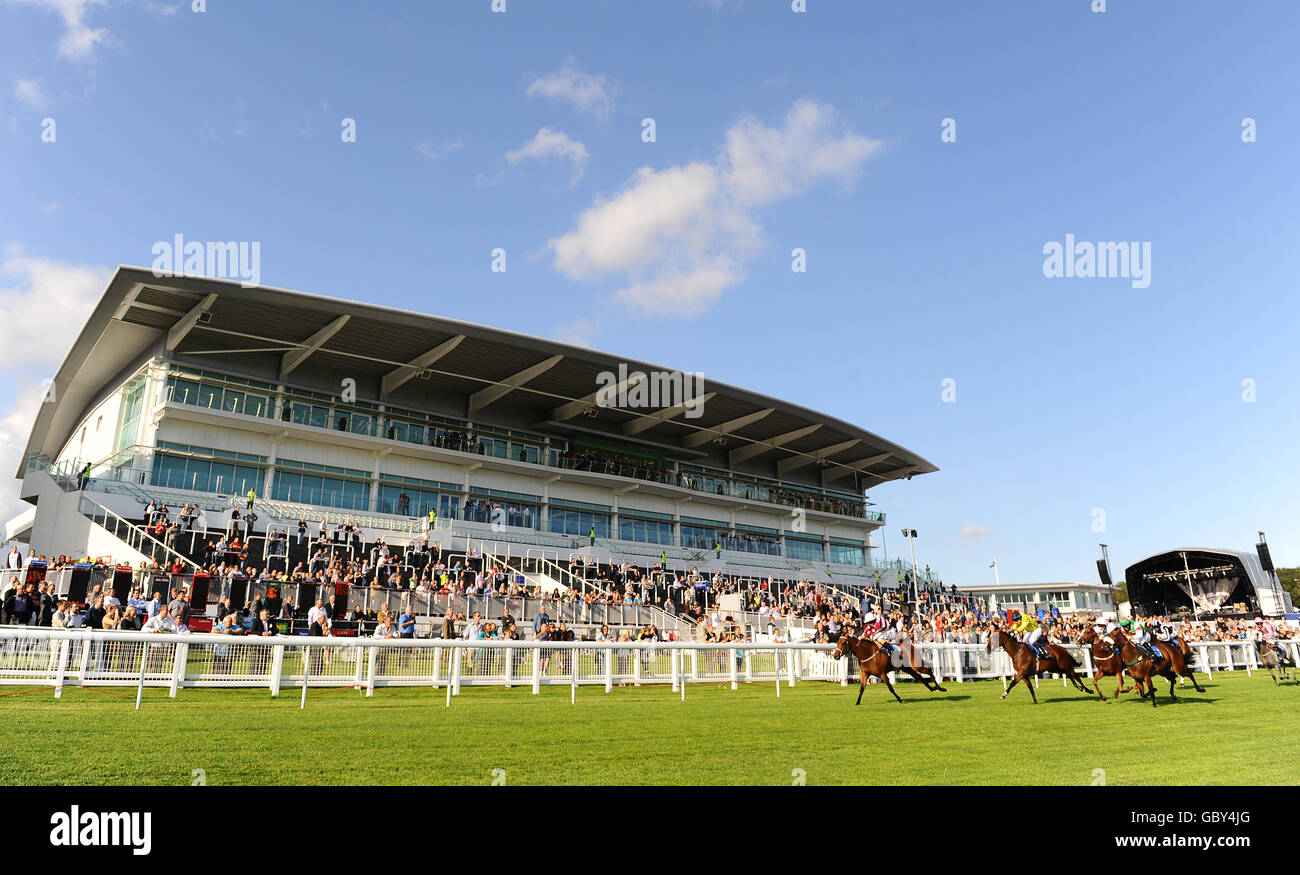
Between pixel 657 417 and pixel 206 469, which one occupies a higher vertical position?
pixel 657 417

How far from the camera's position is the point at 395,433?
32.7 meters

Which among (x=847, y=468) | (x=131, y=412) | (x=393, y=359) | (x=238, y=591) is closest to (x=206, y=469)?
(x=131, y=412)

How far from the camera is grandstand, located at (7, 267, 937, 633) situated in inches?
934

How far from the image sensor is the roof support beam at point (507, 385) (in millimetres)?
33500

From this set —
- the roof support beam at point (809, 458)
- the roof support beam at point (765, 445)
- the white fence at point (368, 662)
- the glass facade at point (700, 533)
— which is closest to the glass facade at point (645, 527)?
the glass facade at point (700, 533)

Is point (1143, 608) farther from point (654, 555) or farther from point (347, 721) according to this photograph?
point (347, 721)

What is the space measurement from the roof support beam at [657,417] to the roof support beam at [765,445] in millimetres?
6140

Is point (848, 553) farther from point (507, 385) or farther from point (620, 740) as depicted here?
point (620, 740)

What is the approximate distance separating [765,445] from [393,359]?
20.9 metres

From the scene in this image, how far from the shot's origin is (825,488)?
1983 inches

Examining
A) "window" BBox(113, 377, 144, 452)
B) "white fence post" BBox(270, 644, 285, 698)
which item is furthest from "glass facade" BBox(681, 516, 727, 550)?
"white fence post" BBox(270, 644, 285, 698)

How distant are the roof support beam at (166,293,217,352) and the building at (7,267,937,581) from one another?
84 millimetres

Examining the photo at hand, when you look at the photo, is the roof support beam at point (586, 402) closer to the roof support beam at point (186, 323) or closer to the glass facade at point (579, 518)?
the glass facade at point (579, 518)
